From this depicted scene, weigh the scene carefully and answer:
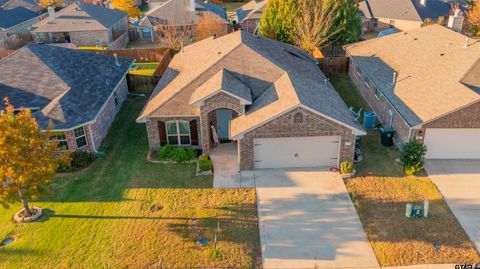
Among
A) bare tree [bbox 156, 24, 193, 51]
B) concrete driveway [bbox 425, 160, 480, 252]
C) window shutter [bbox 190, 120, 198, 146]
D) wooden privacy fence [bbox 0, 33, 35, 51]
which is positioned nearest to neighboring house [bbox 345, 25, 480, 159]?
concrete driveway [bbox 425, 160, 480, 252]

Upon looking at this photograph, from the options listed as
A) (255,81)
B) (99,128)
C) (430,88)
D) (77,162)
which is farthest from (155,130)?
(430,88)

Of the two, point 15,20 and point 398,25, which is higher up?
point 15,20

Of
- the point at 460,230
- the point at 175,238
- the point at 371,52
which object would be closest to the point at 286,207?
the point at 175,238

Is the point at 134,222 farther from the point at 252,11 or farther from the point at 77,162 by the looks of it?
the point at 252,11

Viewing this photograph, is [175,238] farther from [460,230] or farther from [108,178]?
[460,230]

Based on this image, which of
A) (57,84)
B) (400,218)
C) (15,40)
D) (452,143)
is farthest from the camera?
(15,40)

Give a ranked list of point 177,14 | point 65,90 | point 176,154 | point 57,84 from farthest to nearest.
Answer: point 177,14 → point 57,84 → point 65,90 → point 176,154

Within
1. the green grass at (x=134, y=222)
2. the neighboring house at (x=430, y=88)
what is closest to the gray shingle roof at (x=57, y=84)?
the green grass at (x=134, y=222)
